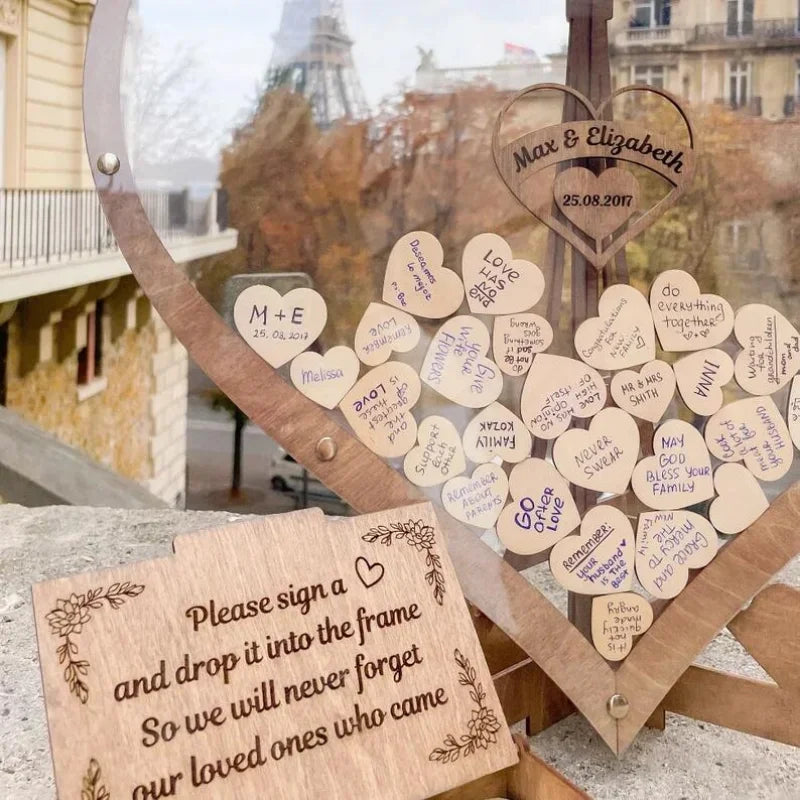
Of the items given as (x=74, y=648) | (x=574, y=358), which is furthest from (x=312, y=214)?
(x=74, y=648)

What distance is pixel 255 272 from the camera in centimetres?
68

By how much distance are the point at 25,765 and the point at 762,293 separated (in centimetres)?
83

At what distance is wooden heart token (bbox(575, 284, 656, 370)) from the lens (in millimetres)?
723

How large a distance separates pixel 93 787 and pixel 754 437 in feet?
1.93

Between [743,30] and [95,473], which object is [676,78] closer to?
[743,30]

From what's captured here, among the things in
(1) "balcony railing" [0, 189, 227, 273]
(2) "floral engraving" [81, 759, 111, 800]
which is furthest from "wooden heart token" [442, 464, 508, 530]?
(1) "balcony railing" [0, 189, 227, 273]

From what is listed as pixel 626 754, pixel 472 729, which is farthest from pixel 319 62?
pixel 626 754

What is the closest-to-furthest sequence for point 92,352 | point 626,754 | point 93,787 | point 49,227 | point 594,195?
point 93,787, point 594,195, point 626,754, point 49,227, point 92,352

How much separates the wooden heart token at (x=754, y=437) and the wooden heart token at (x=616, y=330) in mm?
97

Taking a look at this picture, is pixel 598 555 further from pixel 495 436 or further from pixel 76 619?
pixel 76 619

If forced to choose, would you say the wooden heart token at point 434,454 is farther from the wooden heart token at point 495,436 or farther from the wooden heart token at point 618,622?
the wooden heart token at point 618,622


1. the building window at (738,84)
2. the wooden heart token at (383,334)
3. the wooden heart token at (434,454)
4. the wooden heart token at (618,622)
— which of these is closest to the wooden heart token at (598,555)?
the wooden heart token at (618,622)

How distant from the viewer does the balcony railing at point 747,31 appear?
2.43 feet

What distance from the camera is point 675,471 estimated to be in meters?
0.74
